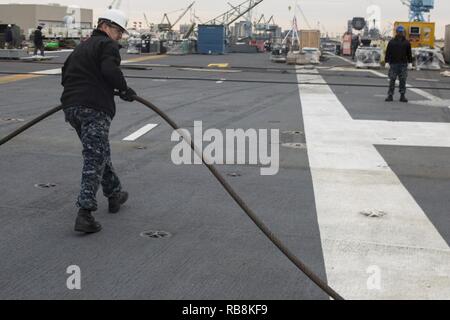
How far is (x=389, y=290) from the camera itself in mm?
3941

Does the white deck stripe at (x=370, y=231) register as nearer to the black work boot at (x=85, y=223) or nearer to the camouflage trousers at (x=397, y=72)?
the black work boot at (x=85, y=223)

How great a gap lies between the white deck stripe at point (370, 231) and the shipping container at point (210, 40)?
45.7 metres

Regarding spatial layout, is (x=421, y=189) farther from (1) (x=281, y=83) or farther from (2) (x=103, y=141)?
(1) (x=281, y=83)

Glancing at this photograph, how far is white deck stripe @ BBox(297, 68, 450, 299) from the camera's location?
4.07 m

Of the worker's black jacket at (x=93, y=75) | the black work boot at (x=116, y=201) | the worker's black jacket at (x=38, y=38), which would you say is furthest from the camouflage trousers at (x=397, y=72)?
the worker's black jacket at (x=38, y=38)

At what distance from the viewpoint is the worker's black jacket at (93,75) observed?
4.93 meters

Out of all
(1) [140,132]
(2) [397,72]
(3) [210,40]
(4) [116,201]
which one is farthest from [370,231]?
(3) [210,40]

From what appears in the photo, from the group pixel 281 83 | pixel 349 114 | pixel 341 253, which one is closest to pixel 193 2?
pixel 281 83

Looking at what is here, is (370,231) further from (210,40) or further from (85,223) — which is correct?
(210,40)

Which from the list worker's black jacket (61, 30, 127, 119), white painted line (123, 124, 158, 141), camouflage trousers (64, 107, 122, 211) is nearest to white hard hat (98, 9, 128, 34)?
worker's black jacket (61, 30, 127, 119)

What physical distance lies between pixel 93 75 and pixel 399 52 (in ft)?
38.2

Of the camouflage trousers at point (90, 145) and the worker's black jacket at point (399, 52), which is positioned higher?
the worker's black jacket at point (399, 52)
